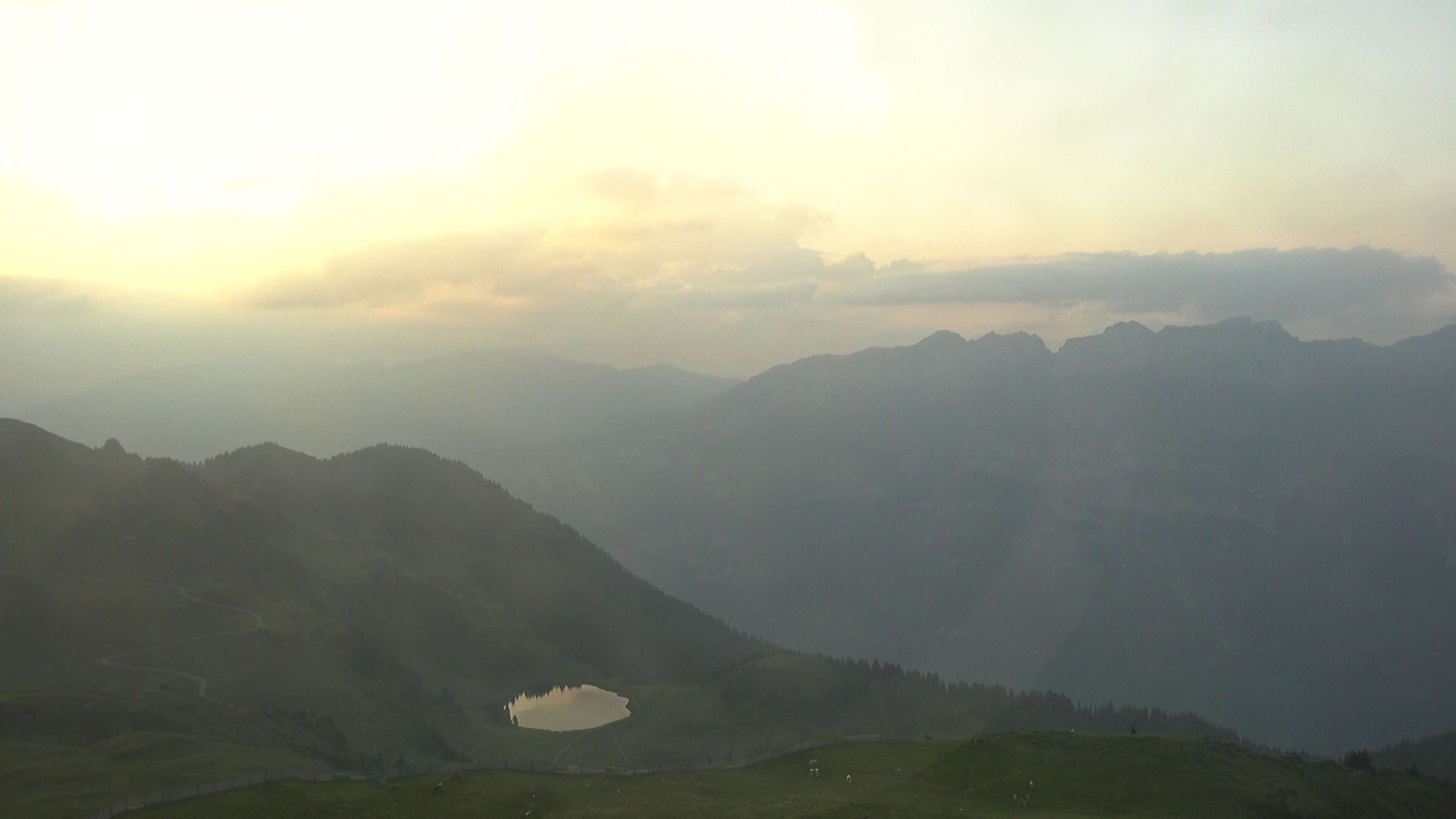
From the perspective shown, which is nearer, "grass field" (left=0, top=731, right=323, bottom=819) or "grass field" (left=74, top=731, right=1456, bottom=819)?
"grass field" (left=74, top=731, right=1456, bottom=819)

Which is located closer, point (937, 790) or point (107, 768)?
point (937, 790)

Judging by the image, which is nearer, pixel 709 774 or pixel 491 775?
pixel 491 775

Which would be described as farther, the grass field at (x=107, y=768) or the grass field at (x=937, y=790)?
the grass field at (x=107, y=768)

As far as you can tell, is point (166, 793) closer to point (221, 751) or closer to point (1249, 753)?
point (221, 751)

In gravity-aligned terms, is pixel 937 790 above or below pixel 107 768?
below

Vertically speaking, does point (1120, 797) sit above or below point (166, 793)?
below

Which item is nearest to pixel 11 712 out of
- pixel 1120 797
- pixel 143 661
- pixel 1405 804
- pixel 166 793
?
pixel 166 793

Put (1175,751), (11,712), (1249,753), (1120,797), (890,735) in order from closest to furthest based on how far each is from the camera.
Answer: (1120,797) < (1175,751) < (1249,753) < (11,712) < (890,735)

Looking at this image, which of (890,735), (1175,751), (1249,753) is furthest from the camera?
(890,735)
